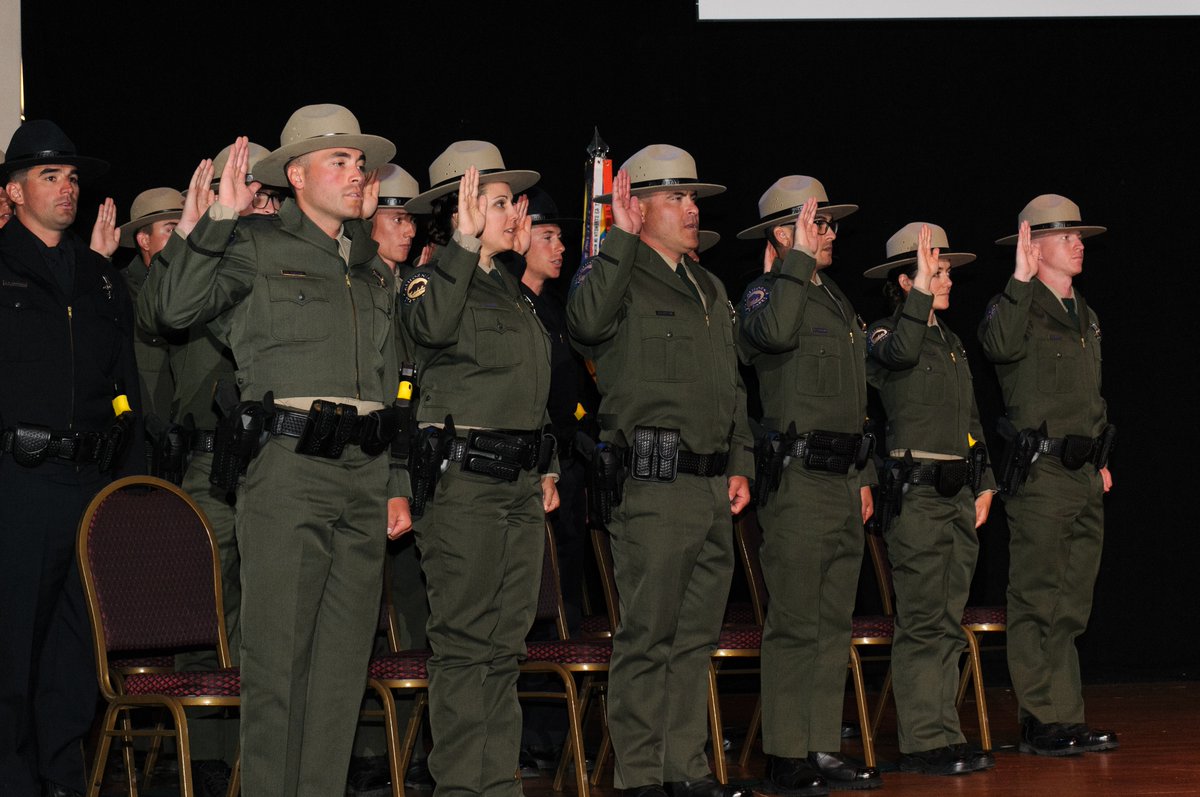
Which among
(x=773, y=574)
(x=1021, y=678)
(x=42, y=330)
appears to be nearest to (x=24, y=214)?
(x=42, y=330)

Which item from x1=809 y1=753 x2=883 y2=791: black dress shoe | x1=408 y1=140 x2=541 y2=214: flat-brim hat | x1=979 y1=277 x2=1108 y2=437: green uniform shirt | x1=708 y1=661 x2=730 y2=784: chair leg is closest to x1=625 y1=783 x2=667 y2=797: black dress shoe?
x1=708 y1=661 x2=730 y2=784: chair leg

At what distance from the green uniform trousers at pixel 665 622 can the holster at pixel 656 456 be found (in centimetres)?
3

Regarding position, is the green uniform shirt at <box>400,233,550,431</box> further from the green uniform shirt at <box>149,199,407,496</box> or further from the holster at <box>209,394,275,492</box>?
the holster at <box>209,394,275,492</box>

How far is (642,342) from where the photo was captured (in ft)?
13.9

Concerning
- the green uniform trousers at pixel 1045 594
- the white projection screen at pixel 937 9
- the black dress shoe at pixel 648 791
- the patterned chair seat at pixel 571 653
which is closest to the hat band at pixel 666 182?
the patterned chair seat at pixel 571 653

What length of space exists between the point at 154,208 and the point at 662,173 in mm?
1876

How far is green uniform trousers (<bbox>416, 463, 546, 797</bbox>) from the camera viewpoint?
12.3 ft

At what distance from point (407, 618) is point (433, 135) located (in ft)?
7.02

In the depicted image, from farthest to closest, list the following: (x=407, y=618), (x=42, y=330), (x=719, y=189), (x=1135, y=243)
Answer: (x=1135, y=243), (x=407, y=618), (x=719, y=189), (x=42, y=330)

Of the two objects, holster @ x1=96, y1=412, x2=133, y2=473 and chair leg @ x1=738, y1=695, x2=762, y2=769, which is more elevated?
holster @ x1=96, y1=412, x2=133, y2=473

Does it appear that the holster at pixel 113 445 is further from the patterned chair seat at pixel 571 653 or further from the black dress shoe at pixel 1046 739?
the black dress shoe at pixel 1046 739

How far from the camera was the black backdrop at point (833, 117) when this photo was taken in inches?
226

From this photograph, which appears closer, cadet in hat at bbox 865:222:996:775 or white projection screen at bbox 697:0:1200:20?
cadet in hat at bbox 865:222:996:775

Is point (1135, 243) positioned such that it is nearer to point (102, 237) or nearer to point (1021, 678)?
point (1021, 678)
